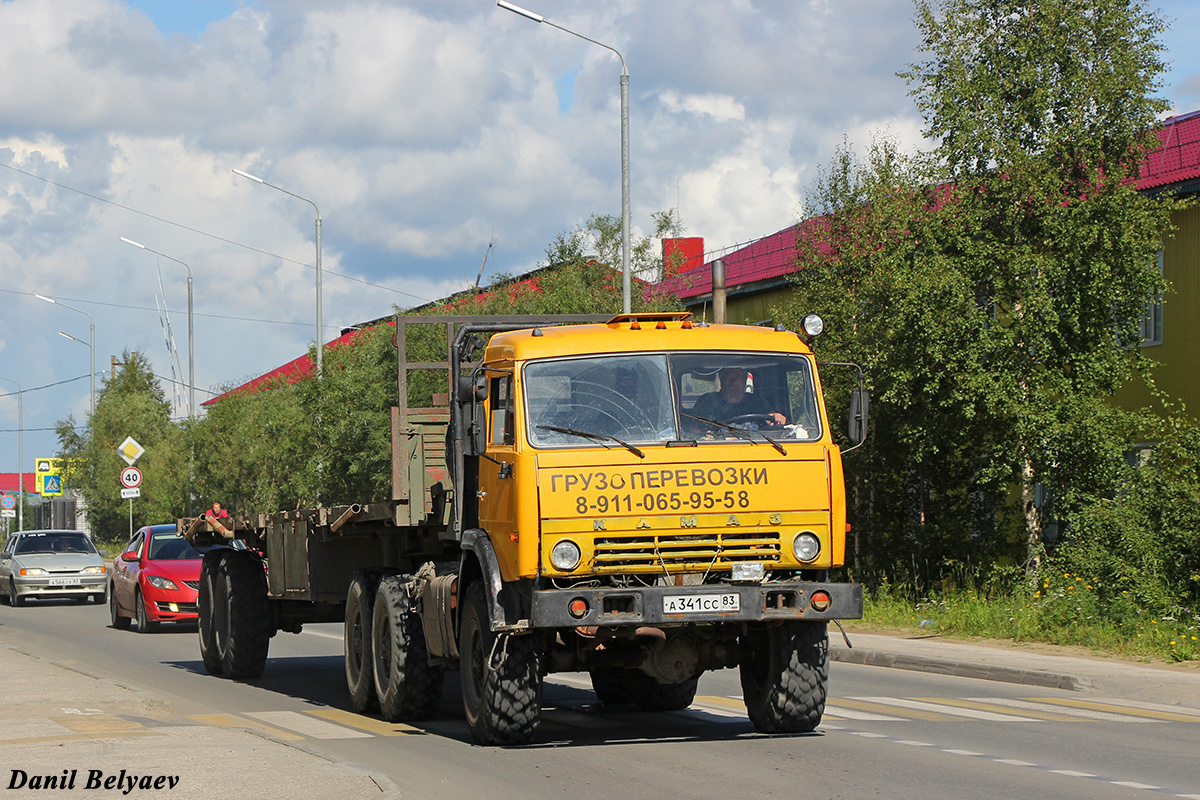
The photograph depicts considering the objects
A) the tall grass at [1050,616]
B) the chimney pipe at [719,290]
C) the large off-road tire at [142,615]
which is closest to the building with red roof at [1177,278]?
the tall grass at [1050,616]

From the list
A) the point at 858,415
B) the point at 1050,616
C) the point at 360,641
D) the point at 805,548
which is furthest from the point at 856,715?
the point at 1050,616

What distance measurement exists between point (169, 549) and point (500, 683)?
643 inches

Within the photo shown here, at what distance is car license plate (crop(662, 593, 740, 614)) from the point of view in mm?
9820

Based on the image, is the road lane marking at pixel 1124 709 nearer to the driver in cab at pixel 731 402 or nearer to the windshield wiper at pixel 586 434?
the driver in cab at pixel 731 402

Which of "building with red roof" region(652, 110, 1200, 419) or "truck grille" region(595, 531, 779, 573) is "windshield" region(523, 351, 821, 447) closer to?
"truck grille" region(595, 531, 779, 573)

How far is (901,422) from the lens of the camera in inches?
963

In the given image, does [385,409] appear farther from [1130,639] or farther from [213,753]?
[213,753]

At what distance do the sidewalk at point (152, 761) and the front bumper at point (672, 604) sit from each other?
157cm

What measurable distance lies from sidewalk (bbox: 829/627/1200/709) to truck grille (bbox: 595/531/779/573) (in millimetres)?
5689

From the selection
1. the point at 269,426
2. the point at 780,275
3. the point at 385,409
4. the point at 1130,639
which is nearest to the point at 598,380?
the point at 1130,639

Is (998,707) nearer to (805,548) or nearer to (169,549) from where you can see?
(805,548)

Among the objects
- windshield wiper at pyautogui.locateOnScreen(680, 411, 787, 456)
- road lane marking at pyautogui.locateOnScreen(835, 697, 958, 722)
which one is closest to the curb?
road lane marking at pyautogui.locateOnScreen(835, 697, 958, 722)

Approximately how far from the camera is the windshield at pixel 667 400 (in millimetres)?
10391

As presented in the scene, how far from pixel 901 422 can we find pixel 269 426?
2506 centimetres
